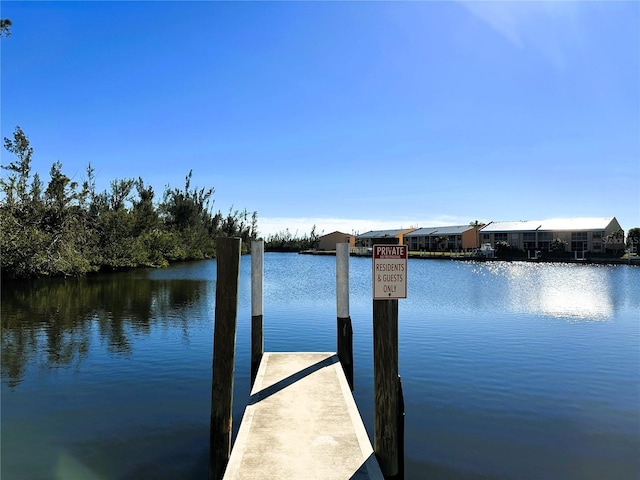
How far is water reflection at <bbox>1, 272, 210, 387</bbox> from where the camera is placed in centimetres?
1158

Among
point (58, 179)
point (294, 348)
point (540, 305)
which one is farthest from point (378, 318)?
point (58, 179)

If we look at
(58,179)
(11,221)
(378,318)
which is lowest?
(378,318)

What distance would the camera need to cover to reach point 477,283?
31281 millimetres

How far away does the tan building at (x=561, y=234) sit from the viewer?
221 ft

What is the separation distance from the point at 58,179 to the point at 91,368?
2699 centimetres

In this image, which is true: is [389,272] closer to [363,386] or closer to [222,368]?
[222,368]

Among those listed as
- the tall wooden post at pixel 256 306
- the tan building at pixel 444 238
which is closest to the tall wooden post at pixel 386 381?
the tall wooden post at pixel 256 306

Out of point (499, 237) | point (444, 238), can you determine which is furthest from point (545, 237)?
point (444, 238)

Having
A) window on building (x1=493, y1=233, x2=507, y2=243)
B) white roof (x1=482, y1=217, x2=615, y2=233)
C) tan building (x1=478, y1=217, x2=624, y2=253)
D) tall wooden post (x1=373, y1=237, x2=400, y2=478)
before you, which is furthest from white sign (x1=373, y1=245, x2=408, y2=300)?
window on building (x1=493, y1=233, x2=507, y2=243)

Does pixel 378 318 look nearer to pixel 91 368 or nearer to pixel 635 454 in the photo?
pixel 635 454

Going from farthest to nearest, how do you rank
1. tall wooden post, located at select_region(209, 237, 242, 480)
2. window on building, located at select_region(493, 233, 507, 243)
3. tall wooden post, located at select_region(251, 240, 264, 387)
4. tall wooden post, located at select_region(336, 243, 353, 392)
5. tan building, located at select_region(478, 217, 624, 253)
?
window on building, located at select_region(493, 233, 507, 243) → tan building, located at select_region(478, 217, 624, 253) → tall wooden post, located at select_region(336, 243, 353, 392) → tall wooden post, located at select_region(251, 240, 264, 387) → tall wooden post, located at select_region(209, 237, 242, 480)

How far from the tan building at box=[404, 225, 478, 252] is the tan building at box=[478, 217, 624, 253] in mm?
2739

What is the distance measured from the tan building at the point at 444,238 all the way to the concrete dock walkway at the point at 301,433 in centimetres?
7507

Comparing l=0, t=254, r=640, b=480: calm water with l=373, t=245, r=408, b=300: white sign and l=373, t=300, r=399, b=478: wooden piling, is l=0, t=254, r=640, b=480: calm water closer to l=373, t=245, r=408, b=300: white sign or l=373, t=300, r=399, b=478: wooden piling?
l=373, t=300, r=399, b=478: wooden piling
